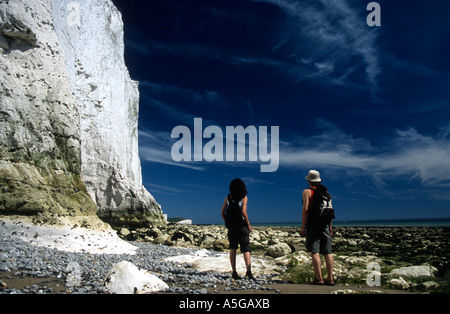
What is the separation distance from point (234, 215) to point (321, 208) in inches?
68.4

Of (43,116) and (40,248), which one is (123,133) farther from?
(40,248)

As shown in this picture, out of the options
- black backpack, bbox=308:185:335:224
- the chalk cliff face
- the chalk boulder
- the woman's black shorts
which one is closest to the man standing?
black backpack, bbox=308:185:335:224

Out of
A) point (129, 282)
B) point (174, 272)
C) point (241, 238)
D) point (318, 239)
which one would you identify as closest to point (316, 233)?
point (318, 239)

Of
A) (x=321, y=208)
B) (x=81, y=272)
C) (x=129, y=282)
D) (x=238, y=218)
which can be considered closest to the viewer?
A: (x=129, y=282)

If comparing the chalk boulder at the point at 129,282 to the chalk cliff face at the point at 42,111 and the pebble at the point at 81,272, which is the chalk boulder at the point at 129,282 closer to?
the pebble at the point at 81,272

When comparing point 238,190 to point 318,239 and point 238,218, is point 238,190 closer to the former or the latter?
point 238,218

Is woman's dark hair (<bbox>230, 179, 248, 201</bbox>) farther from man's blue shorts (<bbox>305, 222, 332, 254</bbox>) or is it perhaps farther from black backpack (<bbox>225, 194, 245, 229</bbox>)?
man's blue shorts (<bbox>305, 222, 332, 254</bbox>)

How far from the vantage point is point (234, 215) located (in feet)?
19.8

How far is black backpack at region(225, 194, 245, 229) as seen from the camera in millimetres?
6027

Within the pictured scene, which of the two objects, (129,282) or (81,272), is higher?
(129,282)

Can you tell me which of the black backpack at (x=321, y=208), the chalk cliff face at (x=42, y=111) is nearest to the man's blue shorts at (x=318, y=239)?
the black backpack at (x=321, y=208)

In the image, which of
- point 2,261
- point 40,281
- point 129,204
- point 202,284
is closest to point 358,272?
point 202,284

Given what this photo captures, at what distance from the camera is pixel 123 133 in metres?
26.8
